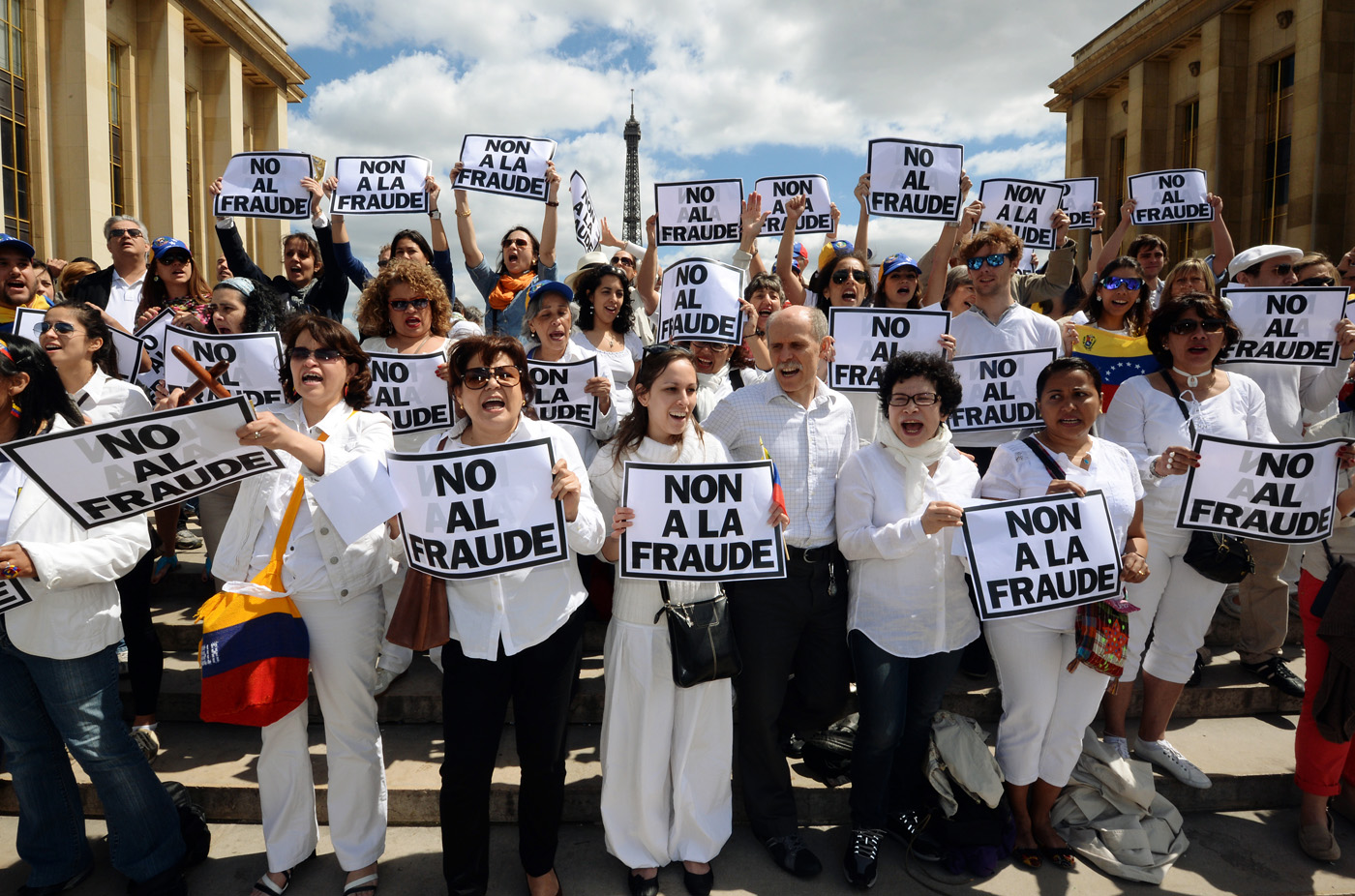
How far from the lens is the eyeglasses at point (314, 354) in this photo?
359 centimetres

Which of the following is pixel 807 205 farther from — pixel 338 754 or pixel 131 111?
pixel 131 111

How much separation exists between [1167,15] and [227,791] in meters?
34.0

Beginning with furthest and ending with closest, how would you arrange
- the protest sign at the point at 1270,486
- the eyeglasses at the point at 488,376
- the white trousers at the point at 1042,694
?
1. the protest sign at the point at 1270,486
2. the white trousers at the point at 1042,694
3. the eyeglasses at the point at 488,376

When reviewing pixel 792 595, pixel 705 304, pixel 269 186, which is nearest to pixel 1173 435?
pixel 792 595

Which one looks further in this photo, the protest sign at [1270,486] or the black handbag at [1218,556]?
the black handbag at [1218,556]

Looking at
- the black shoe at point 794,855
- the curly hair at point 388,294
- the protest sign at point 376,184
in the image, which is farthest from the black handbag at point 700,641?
the protest sign at point 376,184

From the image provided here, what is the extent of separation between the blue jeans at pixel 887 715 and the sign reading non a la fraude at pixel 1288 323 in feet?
10.7

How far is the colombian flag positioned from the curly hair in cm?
470

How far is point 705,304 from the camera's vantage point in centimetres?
536

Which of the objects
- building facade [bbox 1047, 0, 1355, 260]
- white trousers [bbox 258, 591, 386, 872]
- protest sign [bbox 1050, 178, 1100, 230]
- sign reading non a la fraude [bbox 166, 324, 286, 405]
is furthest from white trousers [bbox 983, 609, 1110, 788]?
building facade [bbox 1047, 0, 1355, 260]

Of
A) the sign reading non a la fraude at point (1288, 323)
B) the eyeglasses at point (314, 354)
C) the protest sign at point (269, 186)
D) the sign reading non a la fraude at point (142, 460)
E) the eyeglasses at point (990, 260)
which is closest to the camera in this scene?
the sign reading non a la fraude at point (142, 460)

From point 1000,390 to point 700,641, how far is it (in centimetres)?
275

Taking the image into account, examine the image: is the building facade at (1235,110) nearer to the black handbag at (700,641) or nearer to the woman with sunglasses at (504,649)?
the black handbag at (700,641)

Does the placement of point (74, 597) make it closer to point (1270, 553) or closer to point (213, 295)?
point (213, 295)
